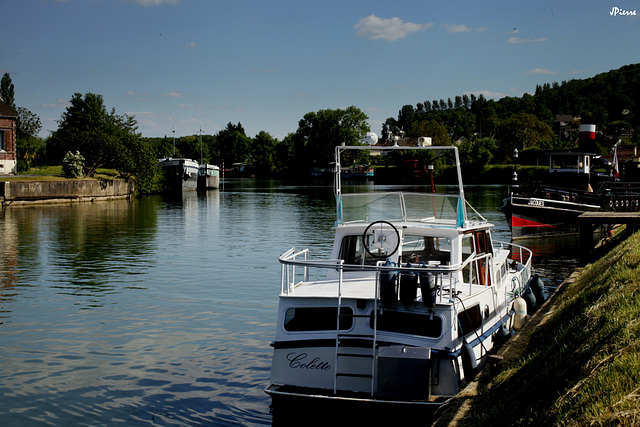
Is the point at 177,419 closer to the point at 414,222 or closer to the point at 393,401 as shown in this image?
the point at 393,401

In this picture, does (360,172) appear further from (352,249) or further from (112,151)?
(352,249)

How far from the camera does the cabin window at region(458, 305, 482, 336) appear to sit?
37.4 ft

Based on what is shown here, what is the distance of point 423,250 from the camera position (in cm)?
1382

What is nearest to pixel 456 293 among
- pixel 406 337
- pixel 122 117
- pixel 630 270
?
pixel 406 337

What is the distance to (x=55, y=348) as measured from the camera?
15211mm

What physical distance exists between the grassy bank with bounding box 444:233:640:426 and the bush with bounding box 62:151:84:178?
6576 centimetres

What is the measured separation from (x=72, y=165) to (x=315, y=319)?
211ft

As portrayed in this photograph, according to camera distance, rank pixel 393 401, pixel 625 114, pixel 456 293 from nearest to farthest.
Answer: pixel 393 401 → pixel 456 293 → pixel 625 114

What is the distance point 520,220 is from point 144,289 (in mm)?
22968

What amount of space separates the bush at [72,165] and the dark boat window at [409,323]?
2553 inches

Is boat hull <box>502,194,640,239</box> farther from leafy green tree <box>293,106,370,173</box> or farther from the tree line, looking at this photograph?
leafy green tree <box>293,106,370,173</box>

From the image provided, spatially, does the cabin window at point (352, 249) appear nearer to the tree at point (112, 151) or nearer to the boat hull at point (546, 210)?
the boat hull at point (546, 210)

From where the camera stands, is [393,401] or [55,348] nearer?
[393,401]

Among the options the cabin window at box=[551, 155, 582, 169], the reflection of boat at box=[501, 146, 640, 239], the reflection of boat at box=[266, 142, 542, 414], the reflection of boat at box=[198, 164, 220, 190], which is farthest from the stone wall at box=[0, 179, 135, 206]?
the reflection of boat at box=[266, 142, 542, 414]
